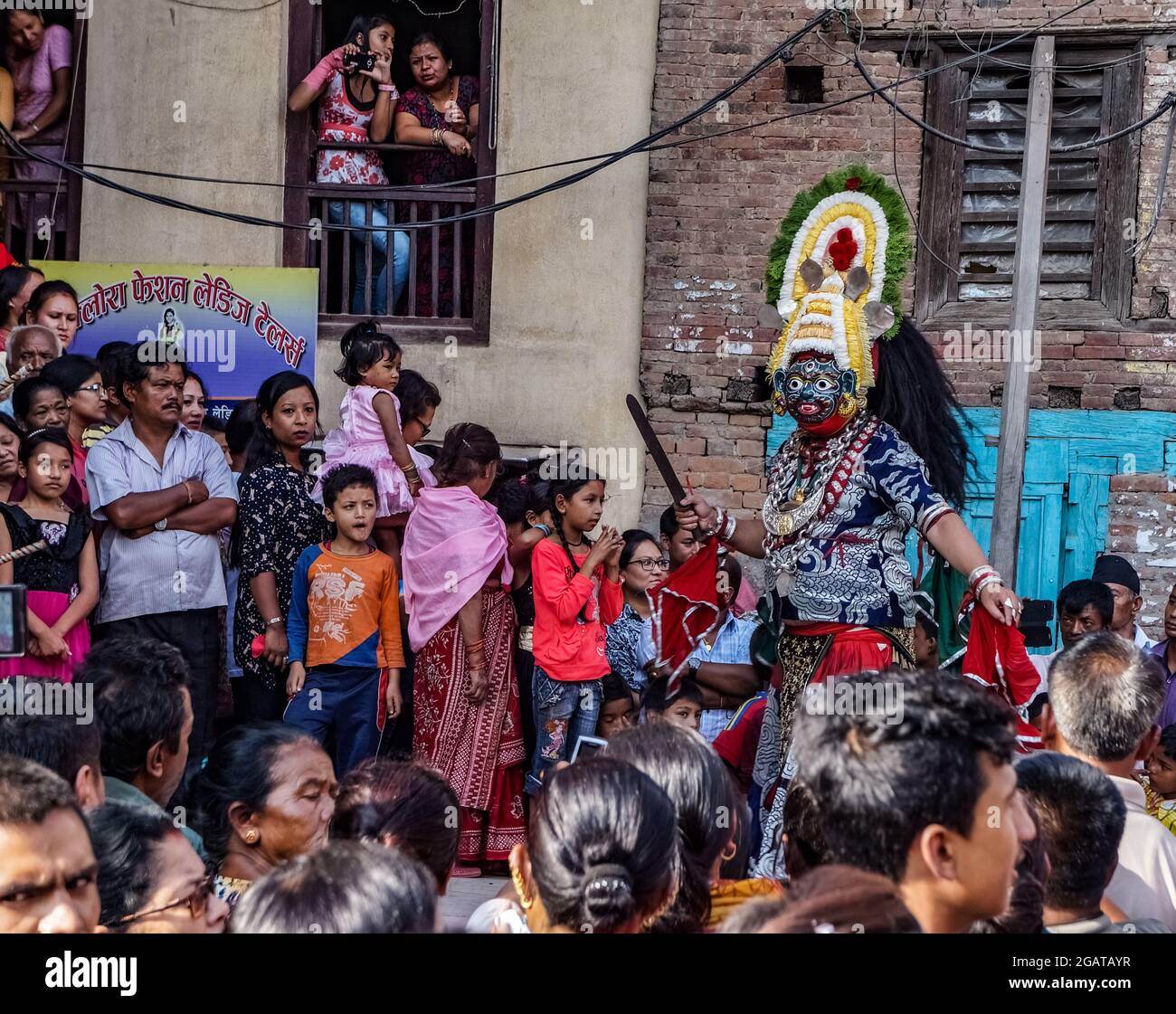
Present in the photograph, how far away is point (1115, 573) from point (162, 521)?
4177 millimetres

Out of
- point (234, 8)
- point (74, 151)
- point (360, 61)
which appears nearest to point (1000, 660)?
point (360, 61)

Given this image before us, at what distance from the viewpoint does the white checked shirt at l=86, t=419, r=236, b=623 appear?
583 cm

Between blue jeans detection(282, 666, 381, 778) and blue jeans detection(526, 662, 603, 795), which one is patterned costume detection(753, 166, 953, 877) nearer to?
blue jeans detection(526, 662, 603, 795)

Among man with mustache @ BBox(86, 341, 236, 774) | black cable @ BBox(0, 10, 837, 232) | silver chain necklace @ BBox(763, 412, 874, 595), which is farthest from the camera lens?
black cable @ BBox(0, 10, 837, 232)

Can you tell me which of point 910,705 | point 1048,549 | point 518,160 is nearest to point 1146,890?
point 910,705

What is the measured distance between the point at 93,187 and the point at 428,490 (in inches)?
152

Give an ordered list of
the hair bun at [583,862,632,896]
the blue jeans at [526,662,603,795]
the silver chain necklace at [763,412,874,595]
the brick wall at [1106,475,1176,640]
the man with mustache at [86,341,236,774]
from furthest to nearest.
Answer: the brick wall at [1106,475,1176,640] < the blue jeans at [526,662,603,795] < the man with mustache at [86,341,236,774] < the silver chain necklace at [763,412,874,595] < the hair bun at [583,862,632,896]

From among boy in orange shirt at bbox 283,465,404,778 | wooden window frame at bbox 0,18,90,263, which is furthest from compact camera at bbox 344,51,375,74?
boy in orange shirt at bbox 283,465,404,778

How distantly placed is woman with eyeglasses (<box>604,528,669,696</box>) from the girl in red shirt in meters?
0.21

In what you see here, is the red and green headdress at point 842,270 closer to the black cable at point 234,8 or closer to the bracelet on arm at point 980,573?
the bracelet on arm at point 980,573

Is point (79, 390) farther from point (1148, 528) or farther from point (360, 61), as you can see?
point (1148, 528)

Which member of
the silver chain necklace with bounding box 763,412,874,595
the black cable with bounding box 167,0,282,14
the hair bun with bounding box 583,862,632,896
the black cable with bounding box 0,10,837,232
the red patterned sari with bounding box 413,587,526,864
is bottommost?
the red patterned sari with bounding box 413,587,526,864

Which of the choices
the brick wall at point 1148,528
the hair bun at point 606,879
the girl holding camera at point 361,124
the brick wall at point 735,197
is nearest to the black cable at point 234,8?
the girl holding camera at point 361,124

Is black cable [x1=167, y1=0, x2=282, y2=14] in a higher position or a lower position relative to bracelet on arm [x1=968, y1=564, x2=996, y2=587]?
higher
